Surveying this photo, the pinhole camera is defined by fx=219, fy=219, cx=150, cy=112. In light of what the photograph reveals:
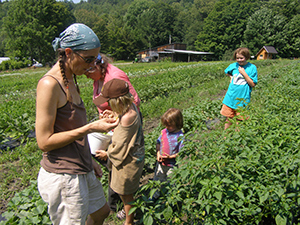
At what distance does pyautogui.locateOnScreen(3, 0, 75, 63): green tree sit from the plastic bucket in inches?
1944

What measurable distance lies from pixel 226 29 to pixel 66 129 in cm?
6875

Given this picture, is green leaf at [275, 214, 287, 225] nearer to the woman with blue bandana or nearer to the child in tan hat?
the child in tan hat

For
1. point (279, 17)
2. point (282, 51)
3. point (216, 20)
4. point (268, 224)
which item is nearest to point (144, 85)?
point (268, 224)

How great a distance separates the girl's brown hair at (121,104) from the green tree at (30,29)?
49.8 meters

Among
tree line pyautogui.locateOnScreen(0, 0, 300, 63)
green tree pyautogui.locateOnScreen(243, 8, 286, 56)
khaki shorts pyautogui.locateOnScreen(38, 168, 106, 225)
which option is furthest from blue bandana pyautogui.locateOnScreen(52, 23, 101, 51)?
green tree pyautogui.locateOnScreen(243, 8, 286, 56)

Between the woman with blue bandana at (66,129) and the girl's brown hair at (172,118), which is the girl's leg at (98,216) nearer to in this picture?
the woman with blue bandana at (66,129)

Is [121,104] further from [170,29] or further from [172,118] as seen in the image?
[170,29]

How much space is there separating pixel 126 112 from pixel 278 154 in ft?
5.58

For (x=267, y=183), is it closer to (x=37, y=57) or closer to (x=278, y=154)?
(x=278, y=154)

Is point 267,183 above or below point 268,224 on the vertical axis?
above

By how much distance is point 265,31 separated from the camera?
2120 inches

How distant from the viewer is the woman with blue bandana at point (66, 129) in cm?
155

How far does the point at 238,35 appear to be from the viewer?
2403 inches

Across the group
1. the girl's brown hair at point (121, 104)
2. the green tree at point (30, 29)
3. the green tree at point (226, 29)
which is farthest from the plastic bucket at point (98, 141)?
the green tree at point (226, 29)
